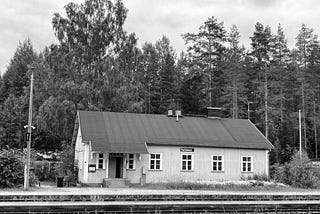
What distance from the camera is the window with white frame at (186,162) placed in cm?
3056

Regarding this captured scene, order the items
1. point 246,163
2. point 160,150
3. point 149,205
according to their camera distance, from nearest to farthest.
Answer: point 149,205 < point 160,150 < point 246,163

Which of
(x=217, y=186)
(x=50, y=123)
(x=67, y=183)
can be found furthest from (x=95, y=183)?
(x=50, y=123)

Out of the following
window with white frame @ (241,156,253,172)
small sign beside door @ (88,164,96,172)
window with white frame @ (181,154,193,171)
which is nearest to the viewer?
small sign beside door @ (88,164,96,172)

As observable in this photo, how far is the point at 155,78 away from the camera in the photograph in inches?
2347

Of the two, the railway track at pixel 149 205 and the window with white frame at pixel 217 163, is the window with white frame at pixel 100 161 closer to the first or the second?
the window with white frame at pixel 217 163

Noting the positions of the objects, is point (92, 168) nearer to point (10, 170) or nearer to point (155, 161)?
point (155, 161)

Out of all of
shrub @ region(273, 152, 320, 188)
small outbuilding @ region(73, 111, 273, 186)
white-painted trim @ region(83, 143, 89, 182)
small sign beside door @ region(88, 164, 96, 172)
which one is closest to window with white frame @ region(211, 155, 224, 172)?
small outbuilding @ region(73, 111, 273, 186)

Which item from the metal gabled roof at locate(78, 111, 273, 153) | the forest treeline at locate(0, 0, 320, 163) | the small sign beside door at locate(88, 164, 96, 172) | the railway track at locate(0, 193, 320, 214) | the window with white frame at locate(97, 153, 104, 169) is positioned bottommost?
the railway track at locate(0, 193, 320, 214)

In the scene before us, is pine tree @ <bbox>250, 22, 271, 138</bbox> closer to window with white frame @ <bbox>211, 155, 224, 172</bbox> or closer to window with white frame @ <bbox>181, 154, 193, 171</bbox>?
window with white frame @ <bbox>211, 155, 224, 172</bbox>

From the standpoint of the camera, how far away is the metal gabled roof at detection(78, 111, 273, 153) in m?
28.9

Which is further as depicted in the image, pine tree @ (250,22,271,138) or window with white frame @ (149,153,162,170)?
pine tree @ (250,22,271,138)

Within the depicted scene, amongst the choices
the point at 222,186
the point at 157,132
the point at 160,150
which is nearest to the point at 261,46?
the point at 157,132

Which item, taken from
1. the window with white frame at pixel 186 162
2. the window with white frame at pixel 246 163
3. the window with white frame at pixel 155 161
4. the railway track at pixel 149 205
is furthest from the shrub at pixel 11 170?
the window with white frame at pixel 246 163

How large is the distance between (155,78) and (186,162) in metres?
30.3
